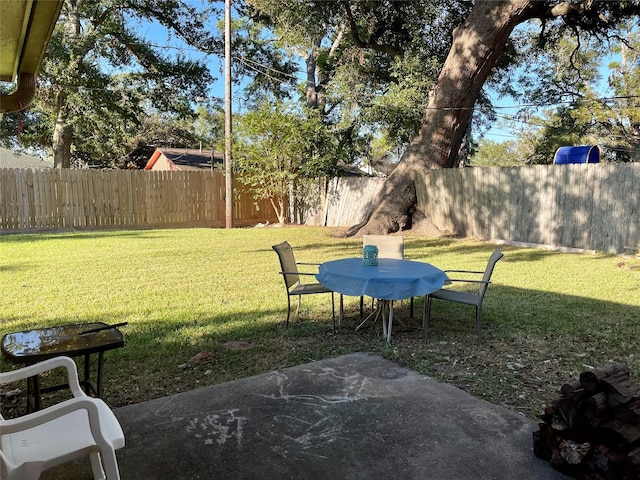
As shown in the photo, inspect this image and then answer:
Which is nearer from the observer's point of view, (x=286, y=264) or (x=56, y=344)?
(x=56, y=344)

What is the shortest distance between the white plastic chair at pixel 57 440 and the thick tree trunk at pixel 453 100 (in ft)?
36.6

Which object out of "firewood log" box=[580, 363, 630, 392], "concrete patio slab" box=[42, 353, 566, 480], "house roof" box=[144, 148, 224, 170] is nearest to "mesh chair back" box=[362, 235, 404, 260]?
"concrete patio slab" box=[42, 353, 566, 480]

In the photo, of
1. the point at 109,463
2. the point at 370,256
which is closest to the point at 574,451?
the point at 109,463

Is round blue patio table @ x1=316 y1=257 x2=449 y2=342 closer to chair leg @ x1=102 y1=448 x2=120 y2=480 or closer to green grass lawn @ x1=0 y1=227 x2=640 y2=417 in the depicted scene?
green grass lawn @ x1=0 y1=227 x2=640 y2=417

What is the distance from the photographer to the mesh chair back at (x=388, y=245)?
5.96m

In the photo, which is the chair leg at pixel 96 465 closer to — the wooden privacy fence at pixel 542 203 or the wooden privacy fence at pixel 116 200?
the wooden privacy fence at pixel 542 203

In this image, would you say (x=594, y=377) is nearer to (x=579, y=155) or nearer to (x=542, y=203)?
(x=542, y=203)

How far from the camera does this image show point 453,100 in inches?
505

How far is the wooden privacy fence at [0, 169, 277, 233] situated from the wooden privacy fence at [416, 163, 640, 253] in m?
7.28

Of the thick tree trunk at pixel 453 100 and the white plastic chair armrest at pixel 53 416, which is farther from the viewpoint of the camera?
the thick tree trunk at pixel 453 100

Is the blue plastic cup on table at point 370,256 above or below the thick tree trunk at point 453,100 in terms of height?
below

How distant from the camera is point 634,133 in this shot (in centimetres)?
2228

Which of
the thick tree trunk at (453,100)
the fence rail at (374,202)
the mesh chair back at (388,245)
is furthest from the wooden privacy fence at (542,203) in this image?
the mesh chair back at (388,245)

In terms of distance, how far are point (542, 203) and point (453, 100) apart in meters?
3.99
